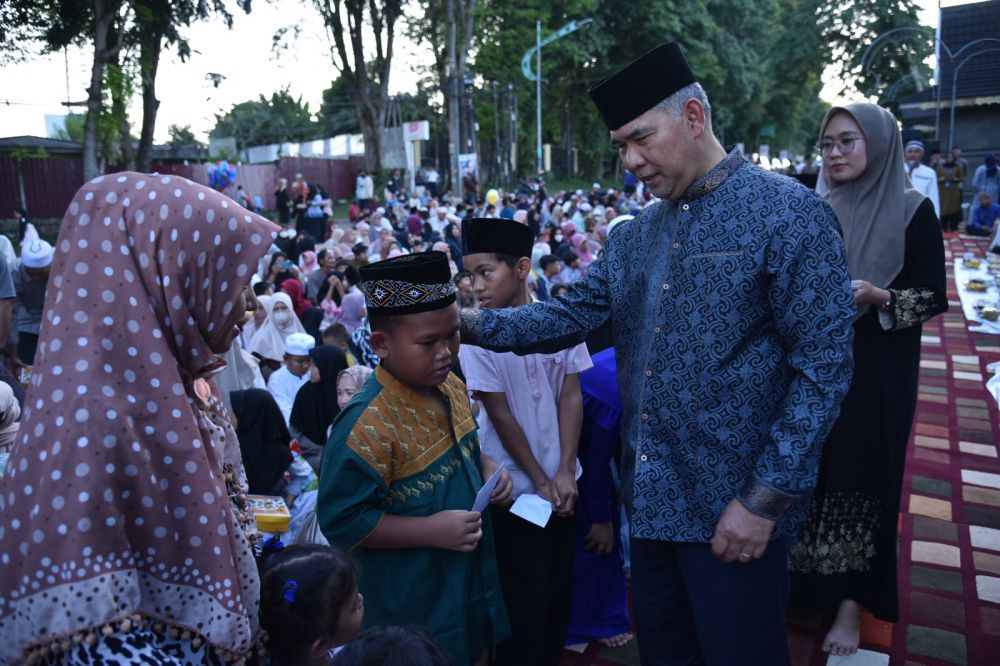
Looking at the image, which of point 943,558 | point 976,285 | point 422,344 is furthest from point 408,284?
point 976,285

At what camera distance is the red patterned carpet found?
10.0ft

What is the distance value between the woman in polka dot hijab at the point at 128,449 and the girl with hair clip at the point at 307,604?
0.36 metres

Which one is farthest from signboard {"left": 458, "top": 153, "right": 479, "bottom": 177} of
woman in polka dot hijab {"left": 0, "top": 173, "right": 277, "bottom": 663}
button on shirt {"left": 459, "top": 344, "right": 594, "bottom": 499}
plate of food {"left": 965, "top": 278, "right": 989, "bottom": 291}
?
woman in polka dot hijab {"left": 0, "top": 173, "right": 277, "bottom": 663}

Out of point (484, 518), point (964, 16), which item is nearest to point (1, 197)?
point (484, 518)

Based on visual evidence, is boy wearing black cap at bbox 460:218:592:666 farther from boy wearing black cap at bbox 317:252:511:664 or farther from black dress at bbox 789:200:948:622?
black dress at bbox 789:200:948:622

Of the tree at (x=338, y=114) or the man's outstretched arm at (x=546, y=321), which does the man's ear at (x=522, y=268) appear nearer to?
the man's outstretched arm at (x=546, y=321)

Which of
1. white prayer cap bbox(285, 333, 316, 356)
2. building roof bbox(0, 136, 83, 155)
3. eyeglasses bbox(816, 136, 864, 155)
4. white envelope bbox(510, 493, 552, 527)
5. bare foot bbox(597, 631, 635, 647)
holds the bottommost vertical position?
bare foot bbox(597, 631, 635, 647)

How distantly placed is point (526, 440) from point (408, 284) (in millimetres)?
947

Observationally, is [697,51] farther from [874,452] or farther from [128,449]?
[128,449]

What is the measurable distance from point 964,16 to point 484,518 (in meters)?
28.9

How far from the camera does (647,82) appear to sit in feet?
6.47

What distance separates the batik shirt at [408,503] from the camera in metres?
2.08

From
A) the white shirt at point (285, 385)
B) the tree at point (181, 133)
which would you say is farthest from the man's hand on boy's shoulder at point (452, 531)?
the tree at point (181, 133)

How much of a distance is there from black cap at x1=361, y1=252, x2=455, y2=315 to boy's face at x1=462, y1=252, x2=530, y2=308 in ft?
2.47
